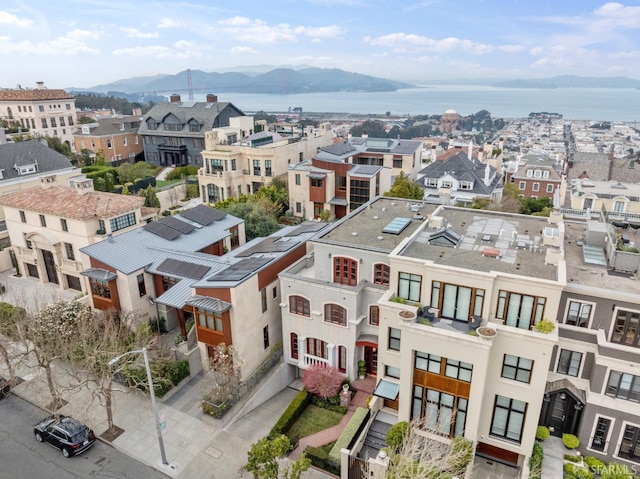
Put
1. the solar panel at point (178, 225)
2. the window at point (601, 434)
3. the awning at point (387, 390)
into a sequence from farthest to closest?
the solar panel at point (178, 225) → the awning at point (387, 390) → the window at point (601, 434)

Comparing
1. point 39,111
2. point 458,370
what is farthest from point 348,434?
point 39,111

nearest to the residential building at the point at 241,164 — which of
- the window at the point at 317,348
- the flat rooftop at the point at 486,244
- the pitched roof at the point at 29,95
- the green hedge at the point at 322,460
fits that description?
the flat rooftop at the point at 486,244

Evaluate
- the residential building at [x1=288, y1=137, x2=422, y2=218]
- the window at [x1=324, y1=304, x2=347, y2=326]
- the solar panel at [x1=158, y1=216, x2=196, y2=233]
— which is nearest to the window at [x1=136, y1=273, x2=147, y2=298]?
the solar panel at [x1=158, y1=216, x2=196, y2=233]

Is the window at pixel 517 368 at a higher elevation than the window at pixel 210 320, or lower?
higher

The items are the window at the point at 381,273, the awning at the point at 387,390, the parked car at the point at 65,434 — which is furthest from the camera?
the window at the point at 381,273

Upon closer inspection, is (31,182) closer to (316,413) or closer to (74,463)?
(74,463)

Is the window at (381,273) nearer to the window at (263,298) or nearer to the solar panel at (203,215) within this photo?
the window at (263,298)

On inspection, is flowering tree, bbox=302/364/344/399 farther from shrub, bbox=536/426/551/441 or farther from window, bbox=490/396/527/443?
shrub, bbox=536/426/551/441
